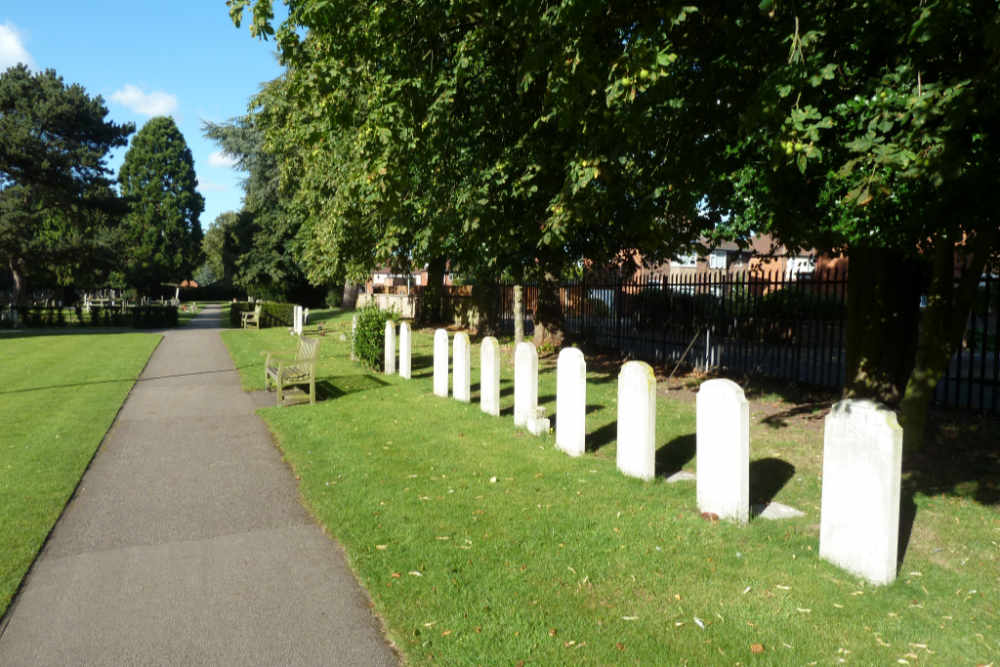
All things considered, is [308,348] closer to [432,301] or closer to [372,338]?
[372,338]

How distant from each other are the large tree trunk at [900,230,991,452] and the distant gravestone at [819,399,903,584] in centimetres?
282

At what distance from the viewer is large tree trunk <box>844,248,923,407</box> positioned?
8234mm

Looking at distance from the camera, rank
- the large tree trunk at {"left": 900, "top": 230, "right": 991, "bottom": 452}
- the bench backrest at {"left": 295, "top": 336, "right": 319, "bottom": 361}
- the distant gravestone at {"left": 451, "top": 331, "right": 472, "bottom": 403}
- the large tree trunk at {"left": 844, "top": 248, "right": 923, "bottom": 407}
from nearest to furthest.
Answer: the large tree trunk at {"left": 900, "top": 230, "right": 991, "bottom": 452} < the large tree trunk at {"left": 844, "top": 248, "right": 923, "bottom": 407} < the distant gravestone at {"left": 451, "top": 331, "right": 472, "bottom": 403} < the bench backrest at {"left": 295, "top": 336, "right": 319, "bottom": 361}

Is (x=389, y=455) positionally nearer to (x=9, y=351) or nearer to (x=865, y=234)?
(x=865, y=234)

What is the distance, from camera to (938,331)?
657cm

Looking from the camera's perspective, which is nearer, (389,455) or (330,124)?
(389,455)

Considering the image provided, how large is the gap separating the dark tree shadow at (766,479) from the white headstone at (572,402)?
1.80 meters

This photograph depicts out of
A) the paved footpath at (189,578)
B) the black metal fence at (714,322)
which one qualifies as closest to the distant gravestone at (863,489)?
the paved footpath at (189,578)

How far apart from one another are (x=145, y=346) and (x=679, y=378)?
699 inches

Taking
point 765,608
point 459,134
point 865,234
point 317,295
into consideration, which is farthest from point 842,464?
point 317,295

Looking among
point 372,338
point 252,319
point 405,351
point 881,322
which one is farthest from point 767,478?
point 252,319

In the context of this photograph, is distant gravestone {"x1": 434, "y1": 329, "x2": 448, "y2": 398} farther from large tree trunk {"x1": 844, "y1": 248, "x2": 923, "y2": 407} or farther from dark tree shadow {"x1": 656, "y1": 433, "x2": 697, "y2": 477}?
large tree trunk {"x1": 844, "y1": 248, "x2": 923, "y2": 407}

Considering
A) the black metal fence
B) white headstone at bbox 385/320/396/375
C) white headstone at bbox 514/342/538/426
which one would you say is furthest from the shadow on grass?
white headstone at bbox 385/320/396/375

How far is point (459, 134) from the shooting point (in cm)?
896
